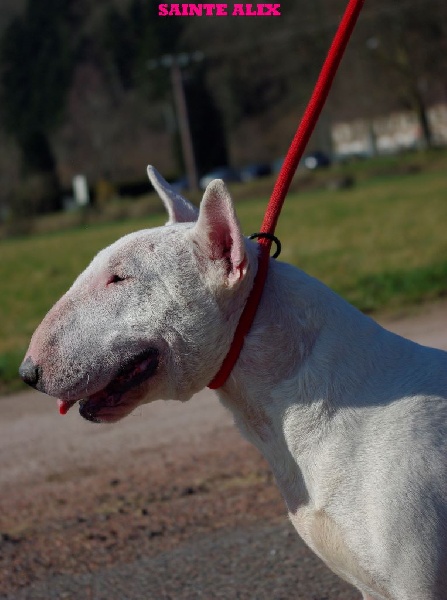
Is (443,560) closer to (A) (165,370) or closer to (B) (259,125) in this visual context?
(A) (165,370)

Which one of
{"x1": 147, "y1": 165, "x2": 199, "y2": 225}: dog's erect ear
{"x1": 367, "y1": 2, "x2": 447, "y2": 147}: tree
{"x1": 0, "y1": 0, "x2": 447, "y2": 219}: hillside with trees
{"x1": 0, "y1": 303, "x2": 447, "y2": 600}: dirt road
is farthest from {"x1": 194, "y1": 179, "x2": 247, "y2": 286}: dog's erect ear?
{"x1": 0, "y1": 0, "x2": 447, "y2": 219}: hillside with trees

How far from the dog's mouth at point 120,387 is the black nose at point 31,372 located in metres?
0.13

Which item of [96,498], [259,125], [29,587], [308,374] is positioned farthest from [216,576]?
[259,125]

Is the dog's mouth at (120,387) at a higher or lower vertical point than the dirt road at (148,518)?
higher

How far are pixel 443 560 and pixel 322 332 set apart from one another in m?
0.69

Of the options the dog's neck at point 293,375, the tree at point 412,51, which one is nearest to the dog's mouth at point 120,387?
the dog's neck at point 293,375

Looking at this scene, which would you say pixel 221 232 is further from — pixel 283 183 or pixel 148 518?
pixel 148 518

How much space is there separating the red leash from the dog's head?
29 millimetres

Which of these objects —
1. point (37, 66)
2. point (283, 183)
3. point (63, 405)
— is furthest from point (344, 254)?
point (37, 66)

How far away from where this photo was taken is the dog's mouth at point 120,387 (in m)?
2.95

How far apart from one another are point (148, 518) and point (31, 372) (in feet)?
8.68

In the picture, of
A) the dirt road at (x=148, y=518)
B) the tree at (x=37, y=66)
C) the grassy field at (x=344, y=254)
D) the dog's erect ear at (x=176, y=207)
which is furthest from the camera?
the tree at (x=37, y=66)

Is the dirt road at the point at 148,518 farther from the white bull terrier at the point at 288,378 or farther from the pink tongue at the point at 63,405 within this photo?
the pink tongue at the point at 63,405

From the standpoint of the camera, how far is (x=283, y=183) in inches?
135
